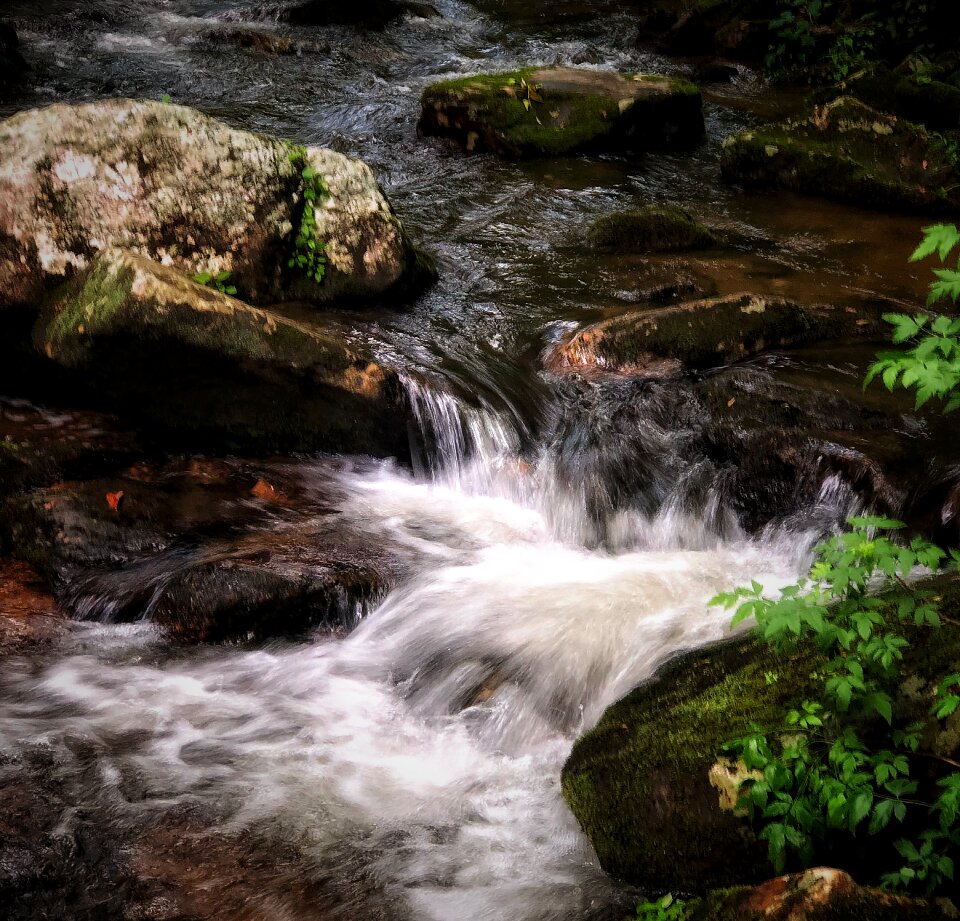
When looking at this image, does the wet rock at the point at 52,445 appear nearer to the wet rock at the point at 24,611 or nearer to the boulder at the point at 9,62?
the wet rock at the point at 24,611

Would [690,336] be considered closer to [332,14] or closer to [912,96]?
[912,96]

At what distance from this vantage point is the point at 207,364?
521 centimetres

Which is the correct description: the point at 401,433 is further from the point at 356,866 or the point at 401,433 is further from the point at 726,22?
the point at 726,22

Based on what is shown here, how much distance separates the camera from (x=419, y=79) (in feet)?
42.5

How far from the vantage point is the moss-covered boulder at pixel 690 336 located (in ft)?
20.4

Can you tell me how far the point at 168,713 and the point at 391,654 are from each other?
1070 millimetres

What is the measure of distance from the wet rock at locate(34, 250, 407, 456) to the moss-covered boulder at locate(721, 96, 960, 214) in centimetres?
588

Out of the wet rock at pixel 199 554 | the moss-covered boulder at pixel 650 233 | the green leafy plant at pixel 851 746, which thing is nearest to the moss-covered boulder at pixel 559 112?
the moss-covered boulder at pixel 650 233

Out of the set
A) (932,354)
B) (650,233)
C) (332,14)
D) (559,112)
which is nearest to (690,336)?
(650,233)

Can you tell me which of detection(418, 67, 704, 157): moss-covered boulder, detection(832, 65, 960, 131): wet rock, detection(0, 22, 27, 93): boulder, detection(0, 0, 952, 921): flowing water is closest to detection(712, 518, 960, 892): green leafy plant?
detection(0, 0, 952, 921): flowing water

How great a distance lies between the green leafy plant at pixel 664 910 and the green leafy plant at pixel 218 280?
472cm

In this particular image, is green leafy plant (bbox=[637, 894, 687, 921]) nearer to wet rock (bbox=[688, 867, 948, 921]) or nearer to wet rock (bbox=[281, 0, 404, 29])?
wet rock (bbox=[688, 867, 948, 921])

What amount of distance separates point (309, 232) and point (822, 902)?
5502 mm

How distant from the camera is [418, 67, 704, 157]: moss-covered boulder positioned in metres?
10.1
